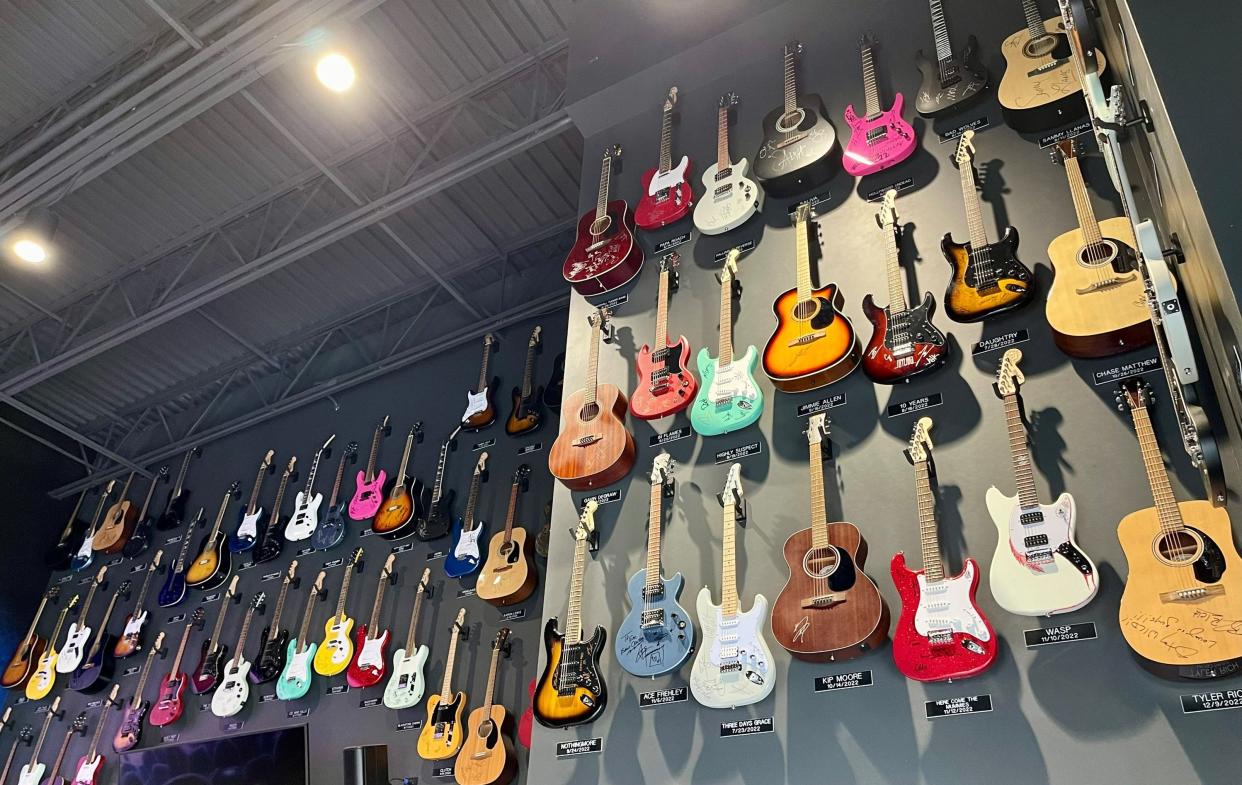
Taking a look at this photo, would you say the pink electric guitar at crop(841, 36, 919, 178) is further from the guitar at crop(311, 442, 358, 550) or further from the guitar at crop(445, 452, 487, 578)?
the guitar at crop(311, 442, 358, 550)

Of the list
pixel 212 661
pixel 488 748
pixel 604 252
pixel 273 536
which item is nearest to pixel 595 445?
pixel 604 252

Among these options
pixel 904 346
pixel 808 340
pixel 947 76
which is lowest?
pixel 904 346

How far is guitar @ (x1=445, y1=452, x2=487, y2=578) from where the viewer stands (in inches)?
230

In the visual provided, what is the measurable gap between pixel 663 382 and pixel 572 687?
138cm

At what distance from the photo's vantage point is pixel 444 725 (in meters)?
5.18

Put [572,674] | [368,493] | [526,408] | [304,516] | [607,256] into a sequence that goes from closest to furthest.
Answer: [572,674] → [607,256] → [526,408] → [368,493] → [304,516]

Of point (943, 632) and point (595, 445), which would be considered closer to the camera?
point (943, 632)

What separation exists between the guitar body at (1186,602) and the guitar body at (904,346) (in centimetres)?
96

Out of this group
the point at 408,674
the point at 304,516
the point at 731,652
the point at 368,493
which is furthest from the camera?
the point at 304,516

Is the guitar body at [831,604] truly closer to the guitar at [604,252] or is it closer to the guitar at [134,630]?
the guitar at [604,252]

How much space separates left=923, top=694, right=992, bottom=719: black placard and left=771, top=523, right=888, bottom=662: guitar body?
0.85 feet

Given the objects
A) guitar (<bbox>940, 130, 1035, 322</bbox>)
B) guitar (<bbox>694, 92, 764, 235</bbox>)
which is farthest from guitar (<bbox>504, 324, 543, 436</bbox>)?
guitar (<bbox>940, 130, 1035, 322</bbox>)

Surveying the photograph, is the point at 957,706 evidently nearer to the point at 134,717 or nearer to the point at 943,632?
the point at 943,632

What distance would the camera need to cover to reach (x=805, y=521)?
339 cm
